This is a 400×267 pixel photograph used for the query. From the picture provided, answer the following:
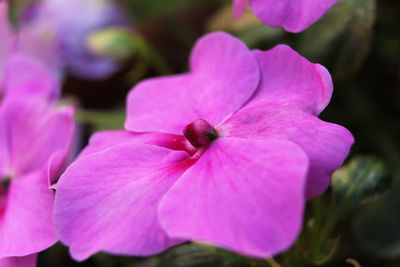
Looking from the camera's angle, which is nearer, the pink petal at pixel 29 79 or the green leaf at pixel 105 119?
the pink petal at pixel 29 79

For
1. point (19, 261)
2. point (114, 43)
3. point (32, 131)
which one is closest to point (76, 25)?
point (114, 43)

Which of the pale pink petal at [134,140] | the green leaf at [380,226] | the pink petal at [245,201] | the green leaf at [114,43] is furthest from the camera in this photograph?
the green leaf at [114,43]

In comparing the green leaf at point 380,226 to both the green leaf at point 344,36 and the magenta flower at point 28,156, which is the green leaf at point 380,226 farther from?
the magenta flower at point 28,156

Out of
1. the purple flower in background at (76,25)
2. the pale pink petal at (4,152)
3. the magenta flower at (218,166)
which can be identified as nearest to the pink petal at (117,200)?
the magenta flower at (218,166)

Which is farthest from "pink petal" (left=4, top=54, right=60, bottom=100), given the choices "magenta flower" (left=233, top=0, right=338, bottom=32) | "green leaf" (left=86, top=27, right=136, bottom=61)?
"magenta flower" (left=233, top=0, right=338, bottom=32)

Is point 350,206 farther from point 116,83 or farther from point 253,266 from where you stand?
point 116,83

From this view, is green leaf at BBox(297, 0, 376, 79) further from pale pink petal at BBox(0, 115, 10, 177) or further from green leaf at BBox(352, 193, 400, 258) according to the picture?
pale pink petal at BBox(0, 115, 10, 177)

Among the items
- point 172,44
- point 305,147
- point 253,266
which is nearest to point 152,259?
point 253,266
